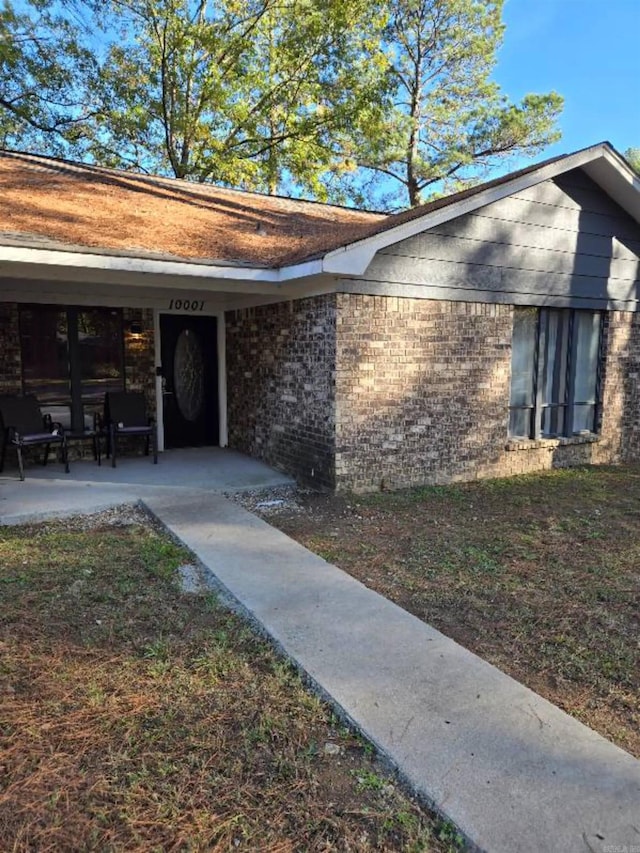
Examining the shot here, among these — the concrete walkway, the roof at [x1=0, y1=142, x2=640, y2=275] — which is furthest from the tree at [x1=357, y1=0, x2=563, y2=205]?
the concrete walkway

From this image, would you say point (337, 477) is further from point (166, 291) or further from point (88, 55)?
point (88, 55)

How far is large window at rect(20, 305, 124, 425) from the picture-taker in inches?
315

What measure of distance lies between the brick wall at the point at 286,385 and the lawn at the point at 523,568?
79cm

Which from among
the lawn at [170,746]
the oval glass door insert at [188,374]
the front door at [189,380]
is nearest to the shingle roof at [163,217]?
the front door at [189,380]

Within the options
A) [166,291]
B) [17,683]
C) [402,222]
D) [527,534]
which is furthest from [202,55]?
[17,683]

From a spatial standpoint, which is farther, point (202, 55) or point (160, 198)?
point (202, 55)

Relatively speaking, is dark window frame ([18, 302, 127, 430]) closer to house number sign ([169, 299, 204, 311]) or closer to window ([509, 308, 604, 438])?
house number sign ([169, 299, 204, 311])

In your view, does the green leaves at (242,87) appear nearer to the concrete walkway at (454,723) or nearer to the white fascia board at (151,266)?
the white fascia board at (151,266)

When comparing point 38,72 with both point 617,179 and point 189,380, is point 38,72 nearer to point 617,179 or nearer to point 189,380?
point 189,380

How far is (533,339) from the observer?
8148 mm

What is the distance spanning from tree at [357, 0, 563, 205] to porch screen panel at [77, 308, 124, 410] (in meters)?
14.7

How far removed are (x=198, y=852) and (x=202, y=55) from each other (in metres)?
20.1

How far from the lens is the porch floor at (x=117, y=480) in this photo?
6.01 m

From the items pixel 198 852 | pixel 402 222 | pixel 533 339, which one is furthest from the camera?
pixel 533 339
